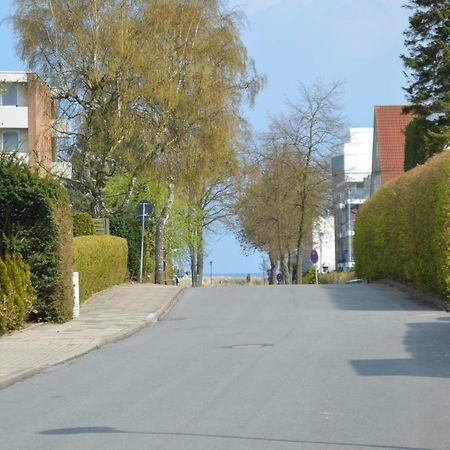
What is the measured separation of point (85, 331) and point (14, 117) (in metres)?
42.5

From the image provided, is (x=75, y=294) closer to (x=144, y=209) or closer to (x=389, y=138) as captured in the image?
(x=144, y=209)

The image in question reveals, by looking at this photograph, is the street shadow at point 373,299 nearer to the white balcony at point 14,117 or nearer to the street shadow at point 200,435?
the street shadow at point 200,435

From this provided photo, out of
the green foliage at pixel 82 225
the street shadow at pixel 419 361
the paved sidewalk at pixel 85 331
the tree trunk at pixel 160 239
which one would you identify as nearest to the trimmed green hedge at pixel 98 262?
the paved sidewalk at pixel 85 331

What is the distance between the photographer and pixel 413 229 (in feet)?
92.4

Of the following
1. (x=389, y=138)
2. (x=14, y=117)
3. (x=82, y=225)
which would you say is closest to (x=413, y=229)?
(x=82, y=225)

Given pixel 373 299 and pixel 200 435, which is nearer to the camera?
pixel 200 435

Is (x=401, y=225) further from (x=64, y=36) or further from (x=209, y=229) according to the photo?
(x=209, y=229)

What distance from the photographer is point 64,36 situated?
39.5m

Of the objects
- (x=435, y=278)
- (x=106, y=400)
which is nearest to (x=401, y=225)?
(x=435, y=278)

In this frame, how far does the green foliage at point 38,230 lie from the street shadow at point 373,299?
6.87 m

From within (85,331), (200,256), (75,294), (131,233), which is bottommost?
(200,256)

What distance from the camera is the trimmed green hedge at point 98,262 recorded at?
27.5 meters

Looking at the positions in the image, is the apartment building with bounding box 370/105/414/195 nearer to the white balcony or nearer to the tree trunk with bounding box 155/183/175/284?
the white balcony

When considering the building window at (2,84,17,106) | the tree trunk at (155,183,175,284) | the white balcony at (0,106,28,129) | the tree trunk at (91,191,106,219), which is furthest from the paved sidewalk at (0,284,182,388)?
the building window at (2,84,17,106)
